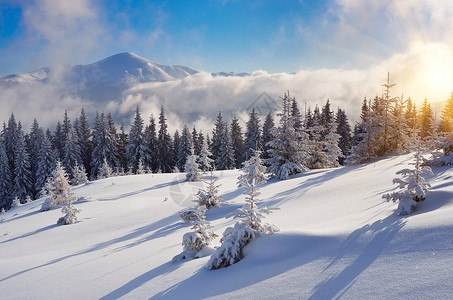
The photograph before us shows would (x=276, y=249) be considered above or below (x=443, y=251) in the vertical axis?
below

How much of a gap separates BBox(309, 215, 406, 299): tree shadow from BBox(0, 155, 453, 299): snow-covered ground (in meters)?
0.02

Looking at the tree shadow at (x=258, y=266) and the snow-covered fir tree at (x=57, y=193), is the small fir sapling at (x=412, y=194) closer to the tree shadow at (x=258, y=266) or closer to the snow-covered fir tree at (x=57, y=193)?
the tree shadow at (x=258, y=266)

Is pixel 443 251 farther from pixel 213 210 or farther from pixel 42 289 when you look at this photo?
pixel 213 210

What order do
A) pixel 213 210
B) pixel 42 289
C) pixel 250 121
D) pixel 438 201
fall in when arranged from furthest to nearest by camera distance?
1. pixel 250 121
2. pixel 213 210
3. pixel 42 289
4. pixel 438 201

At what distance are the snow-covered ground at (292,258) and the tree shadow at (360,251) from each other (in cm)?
2

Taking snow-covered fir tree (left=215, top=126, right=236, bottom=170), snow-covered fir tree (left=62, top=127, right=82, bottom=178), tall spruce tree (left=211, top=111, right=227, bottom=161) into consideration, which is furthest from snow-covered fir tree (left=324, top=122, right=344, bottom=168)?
snow-covered fir tree (left=62, top=127, right=82, bottom=178)

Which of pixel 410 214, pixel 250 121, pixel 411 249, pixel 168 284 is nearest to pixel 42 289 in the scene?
pixel 168 284

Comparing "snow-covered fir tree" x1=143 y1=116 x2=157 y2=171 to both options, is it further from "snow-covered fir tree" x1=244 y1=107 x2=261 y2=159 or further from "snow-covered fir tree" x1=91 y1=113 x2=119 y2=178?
"snow-covered fir tree" x1=244 y1=107 x2=261 y2=159

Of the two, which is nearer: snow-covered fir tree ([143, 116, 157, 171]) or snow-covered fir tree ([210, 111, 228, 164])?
snow-covered fir tree ([143, 116, 157, 171])

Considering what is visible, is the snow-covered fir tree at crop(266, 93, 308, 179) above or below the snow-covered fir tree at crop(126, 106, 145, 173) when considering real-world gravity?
below

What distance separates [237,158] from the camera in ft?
184

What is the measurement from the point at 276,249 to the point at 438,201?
3.87m

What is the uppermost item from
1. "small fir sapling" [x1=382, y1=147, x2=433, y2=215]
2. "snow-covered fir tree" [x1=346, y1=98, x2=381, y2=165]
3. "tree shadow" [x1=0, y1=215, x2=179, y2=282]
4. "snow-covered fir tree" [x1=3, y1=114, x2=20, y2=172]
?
"snow-covered fir tree" [x1=3, y1=114, x2=20, y2=172]

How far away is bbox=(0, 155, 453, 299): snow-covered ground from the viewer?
354cm
